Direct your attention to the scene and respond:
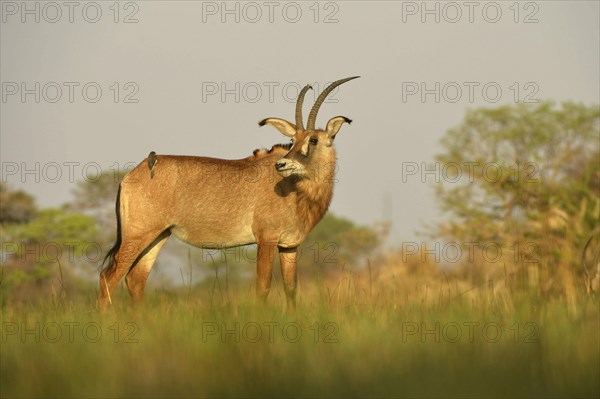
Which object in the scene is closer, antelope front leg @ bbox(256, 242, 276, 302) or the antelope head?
antelope front leg @ bbox(256, 242, 276, 302)

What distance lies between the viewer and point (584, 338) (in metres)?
6.48

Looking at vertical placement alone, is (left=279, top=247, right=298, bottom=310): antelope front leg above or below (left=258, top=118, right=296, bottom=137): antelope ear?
below

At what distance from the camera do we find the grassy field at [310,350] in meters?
5.61

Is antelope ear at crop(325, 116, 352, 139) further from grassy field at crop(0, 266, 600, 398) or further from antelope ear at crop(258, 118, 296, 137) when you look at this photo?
grassy field at crop(0, 266, 600, 398)

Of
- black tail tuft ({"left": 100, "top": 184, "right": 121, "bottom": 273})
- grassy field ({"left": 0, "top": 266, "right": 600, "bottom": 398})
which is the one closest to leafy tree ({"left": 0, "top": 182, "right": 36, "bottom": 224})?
black tail tuft ({"left": 100, "top": 184, "right": 121, "bottom": 273})

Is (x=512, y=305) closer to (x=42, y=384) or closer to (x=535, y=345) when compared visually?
(x=535, y=345)

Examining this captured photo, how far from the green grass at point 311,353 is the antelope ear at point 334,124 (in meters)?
3.69

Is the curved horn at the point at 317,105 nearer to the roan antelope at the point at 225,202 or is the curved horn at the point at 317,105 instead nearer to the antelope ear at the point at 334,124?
the roan antelope at the point at 225,202

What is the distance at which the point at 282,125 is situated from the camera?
1178cm

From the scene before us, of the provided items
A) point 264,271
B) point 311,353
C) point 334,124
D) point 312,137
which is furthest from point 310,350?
point 334,124

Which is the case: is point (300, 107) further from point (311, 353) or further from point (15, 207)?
point (15, 207)

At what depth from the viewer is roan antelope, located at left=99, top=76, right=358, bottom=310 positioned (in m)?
11.3

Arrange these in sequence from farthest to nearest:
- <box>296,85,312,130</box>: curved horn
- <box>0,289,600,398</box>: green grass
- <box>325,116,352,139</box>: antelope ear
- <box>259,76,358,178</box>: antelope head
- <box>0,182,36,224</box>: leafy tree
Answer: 1. <box>0,182,36,224</box>: leafy tree
2. <box>296,85,312,130</box>: curved horn
3. <box>325,116,352,139</box>: antelope ear
4. <box>259,76,358,178</box>: antelope head
5. <box>0,289,600,398</box>: green grass

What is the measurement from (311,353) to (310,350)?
0.28 feet
